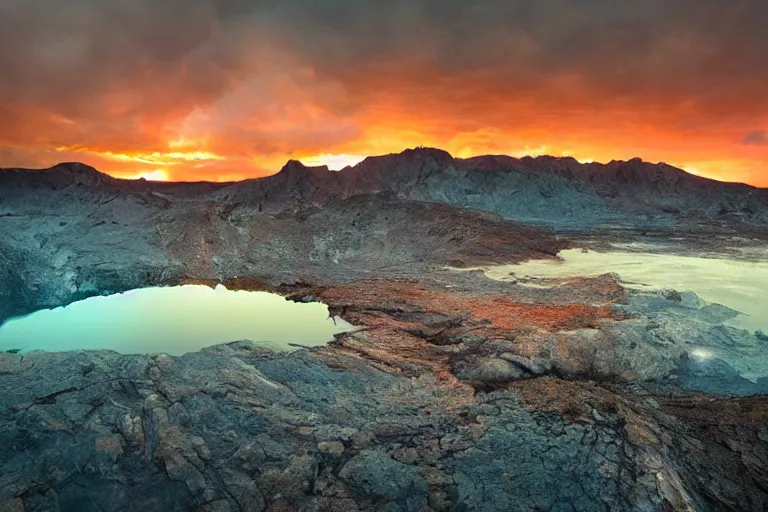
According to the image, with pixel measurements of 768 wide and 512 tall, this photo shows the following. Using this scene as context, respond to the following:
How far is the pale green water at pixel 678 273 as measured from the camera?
12.6 metres

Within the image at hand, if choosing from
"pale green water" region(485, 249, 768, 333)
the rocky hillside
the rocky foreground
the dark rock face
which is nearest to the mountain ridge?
the rocky hillside

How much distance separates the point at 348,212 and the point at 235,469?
2384cm

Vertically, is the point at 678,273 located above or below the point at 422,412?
above

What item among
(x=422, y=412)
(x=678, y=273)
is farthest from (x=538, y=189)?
(x=422, y=412)

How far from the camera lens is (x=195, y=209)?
27.7 m

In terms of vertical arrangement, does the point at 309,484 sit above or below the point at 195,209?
below

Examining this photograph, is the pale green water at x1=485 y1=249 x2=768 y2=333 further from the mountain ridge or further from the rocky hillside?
the mountain ridge

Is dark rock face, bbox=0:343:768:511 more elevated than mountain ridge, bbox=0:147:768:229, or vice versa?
mountain ridge, bbox=0:147:768:229

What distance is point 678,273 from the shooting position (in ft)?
53.1

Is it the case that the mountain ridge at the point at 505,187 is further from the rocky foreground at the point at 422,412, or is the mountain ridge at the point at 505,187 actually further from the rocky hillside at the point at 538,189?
the rocky foreground at the point at 422,412

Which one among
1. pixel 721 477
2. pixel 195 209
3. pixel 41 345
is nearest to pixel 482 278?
pixel 721 477

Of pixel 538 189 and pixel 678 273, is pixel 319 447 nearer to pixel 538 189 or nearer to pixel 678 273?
pixel 678 273

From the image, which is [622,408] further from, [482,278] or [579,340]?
[482,278]

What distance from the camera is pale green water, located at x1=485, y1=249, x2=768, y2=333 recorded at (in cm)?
1262
